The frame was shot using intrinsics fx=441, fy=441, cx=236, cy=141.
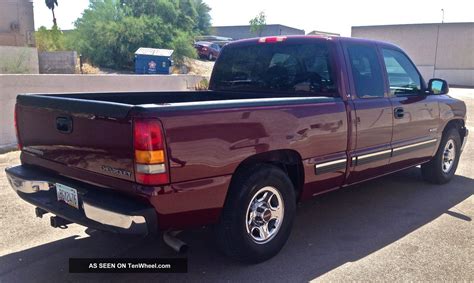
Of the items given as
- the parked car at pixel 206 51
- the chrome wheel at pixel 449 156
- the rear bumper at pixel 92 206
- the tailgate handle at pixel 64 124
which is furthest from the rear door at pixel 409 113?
the parked car at pixel 206 51

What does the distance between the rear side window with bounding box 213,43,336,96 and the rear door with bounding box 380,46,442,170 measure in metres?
1.00

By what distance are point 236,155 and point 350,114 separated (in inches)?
59.5

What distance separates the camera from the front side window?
16.5 ft

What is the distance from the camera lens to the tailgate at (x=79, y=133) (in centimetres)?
292

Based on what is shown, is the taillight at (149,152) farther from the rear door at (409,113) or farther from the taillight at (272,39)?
the rear door at (409,113)

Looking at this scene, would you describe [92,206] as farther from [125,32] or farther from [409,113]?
[125,32]

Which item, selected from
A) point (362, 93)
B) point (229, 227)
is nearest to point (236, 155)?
point (229, 227)

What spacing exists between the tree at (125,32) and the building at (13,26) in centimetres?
242

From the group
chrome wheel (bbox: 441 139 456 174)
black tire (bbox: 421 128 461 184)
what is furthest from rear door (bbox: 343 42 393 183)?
chrome wheel (bbox: 441 139 456 174)

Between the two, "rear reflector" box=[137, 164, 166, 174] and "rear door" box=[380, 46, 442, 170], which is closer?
"rear reflector" box=[137, 164, 166, 174]

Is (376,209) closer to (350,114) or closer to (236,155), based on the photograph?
Answer: (350,114)

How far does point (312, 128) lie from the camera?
3834 mm

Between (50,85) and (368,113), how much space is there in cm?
Answer: 647

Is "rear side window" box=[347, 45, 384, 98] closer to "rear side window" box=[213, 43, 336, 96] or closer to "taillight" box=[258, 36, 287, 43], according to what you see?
"rear side window" box=[213, 43, 336, 96]
